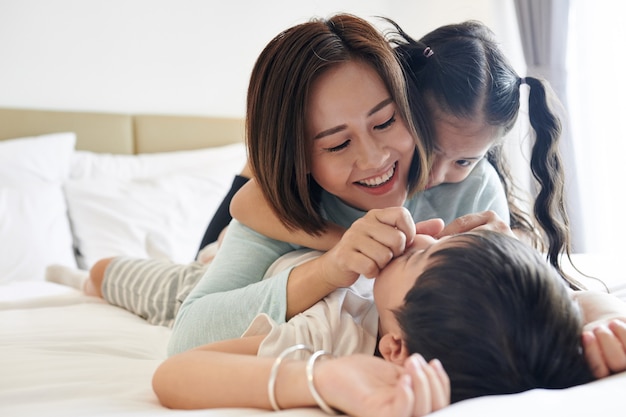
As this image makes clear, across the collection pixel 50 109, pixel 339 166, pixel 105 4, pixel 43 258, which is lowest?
pixel 43 258

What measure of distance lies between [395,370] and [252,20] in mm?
3243

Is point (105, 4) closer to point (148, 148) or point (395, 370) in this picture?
point (148, 148)

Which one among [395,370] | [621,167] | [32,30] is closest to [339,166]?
[395,370]

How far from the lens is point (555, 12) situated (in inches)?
128

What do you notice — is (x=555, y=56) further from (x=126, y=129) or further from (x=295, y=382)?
(x=295, y=382)

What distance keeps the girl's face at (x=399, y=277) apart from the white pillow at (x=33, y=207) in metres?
1.94

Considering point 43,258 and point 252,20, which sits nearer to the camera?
point 43,258

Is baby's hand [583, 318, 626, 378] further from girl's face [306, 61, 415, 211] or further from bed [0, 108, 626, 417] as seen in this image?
girl's face [306, 61, 415, 211]

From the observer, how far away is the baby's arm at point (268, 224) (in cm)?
143

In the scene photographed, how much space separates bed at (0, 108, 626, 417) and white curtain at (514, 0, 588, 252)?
1.18 metres

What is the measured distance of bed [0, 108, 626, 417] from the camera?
3.26 feet

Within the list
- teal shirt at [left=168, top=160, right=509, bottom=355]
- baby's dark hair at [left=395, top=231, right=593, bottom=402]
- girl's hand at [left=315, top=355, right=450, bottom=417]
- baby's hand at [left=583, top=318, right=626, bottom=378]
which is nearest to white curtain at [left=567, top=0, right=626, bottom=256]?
teal shirt at [left=168, top=160, right=509, bottom=355]

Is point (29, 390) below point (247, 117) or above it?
below

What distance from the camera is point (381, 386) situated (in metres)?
0.79
